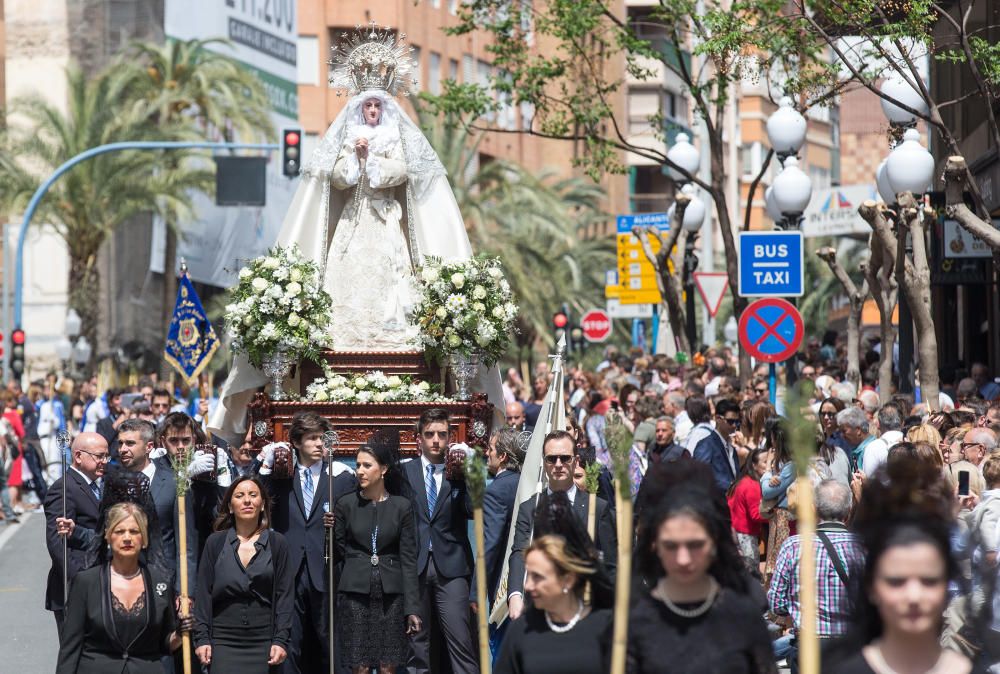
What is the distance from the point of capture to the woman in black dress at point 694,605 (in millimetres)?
5340

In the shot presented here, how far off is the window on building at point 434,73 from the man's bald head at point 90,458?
5084 centimetres

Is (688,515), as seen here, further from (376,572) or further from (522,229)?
(522,229)

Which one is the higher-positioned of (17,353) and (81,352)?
(81,352)

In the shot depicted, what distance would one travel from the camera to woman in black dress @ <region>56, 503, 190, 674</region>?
8.06 metres

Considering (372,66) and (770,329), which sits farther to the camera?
(770,329)

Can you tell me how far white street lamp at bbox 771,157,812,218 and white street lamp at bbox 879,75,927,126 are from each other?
120cm

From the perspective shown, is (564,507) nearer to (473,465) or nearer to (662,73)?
(473,465)

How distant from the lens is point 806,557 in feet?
14.7

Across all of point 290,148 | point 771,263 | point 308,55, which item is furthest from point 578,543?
point 308,55

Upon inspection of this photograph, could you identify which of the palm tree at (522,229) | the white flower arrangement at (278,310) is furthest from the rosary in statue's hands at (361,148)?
the palm tree at (522,229)

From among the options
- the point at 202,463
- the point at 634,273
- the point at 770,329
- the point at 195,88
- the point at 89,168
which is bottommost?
the point at 202,463

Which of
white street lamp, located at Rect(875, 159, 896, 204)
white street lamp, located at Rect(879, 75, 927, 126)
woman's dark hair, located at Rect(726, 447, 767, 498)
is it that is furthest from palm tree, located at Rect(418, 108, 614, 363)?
woman's dark hair, located at Rect(726, 447, 767, 498)

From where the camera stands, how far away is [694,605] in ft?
17.8

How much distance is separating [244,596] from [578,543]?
3.23m
